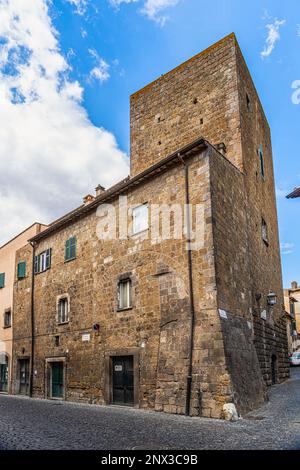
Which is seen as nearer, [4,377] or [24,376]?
[24,376]

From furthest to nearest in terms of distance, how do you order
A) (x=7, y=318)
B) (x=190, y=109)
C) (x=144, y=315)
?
1. (x=7, y=318)
2. (x=190, y=109)
3. (x=144, y=315)

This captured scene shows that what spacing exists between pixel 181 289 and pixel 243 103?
8.19 metres

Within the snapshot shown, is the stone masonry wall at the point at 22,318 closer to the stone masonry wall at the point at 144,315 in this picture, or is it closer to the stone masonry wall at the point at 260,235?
the stone masonry wall at the point at 144,315

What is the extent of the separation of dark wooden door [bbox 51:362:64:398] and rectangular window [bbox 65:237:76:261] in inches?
157

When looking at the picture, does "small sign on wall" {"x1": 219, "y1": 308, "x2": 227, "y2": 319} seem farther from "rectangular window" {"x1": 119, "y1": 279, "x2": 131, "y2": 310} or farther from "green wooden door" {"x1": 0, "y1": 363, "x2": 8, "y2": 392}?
"green wooden door" {"x1": 0, "y1": 363, "x2": 8, "y2": 392}

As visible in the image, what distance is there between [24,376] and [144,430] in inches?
478

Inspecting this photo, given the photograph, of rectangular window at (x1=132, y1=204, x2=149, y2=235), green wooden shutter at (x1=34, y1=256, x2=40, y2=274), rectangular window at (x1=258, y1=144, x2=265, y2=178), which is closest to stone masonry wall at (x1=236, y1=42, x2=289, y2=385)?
rectangular window at (x1=258, y1=144, x2=265, y2=178)

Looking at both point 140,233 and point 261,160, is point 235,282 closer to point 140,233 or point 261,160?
point 140,233

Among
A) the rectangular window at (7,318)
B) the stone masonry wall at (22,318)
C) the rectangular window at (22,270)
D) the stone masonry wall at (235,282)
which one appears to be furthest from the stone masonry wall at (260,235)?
the rectangular window at (7,318)

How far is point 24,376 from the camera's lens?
59.9 ft

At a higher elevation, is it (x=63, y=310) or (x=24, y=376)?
(x=63, y=310)

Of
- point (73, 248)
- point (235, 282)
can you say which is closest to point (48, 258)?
point (73, 248)
